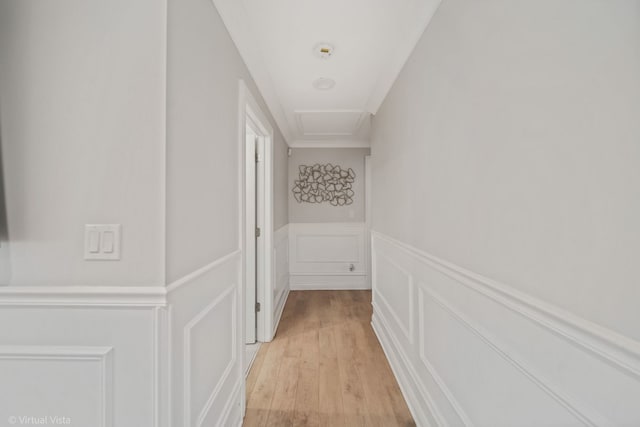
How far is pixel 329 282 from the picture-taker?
4.53 meters

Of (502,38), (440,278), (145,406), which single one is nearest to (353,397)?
(440,278)

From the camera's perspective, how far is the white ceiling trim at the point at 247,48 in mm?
1506

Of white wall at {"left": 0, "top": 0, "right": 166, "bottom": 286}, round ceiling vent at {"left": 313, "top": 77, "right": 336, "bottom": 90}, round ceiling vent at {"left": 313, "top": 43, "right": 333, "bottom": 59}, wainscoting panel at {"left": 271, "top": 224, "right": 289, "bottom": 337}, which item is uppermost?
round ceiling vent at {"left": 313, "top": 77, "right": 336, "bottom": 90}

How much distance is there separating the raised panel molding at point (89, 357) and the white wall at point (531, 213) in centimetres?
123

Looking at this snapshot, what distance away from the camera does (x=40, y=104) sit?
0.98 meters

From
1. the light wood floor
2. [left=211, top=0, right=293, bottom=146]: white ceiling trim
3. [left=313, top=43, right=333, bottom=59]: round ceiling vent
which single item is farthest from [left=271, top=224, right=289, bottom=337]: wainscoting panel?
[left=313, top=43, right=333, bottom=59]: round ceiling vent

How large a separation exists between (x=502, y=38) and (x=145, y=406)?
1608mm

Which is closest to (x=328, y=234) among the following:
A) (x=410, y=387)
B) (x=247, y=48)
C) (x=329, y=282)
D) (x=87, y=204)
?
(x=329, y=282)

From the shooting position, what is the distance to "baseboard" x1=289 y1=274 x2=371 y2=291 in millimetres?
4516

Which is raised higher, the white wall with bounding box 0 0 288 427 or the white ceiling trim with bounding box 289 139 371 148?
the white ceiling trim with bounding box 289 139 371 148

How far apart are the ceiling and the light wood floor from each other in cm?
215

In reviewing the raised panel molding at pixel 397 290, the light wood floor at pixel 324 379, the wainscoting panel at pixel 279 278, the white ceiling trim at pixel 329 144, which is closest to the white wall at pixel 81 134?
the light wood floor at pixel 324 379

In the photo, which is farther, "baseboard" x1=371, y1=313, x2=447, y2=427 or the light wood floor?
the light wood floor

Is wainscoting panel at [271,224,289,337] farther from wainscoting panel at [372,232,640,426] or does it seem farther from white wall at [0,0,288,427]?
white wall at [0,0,288,427]
